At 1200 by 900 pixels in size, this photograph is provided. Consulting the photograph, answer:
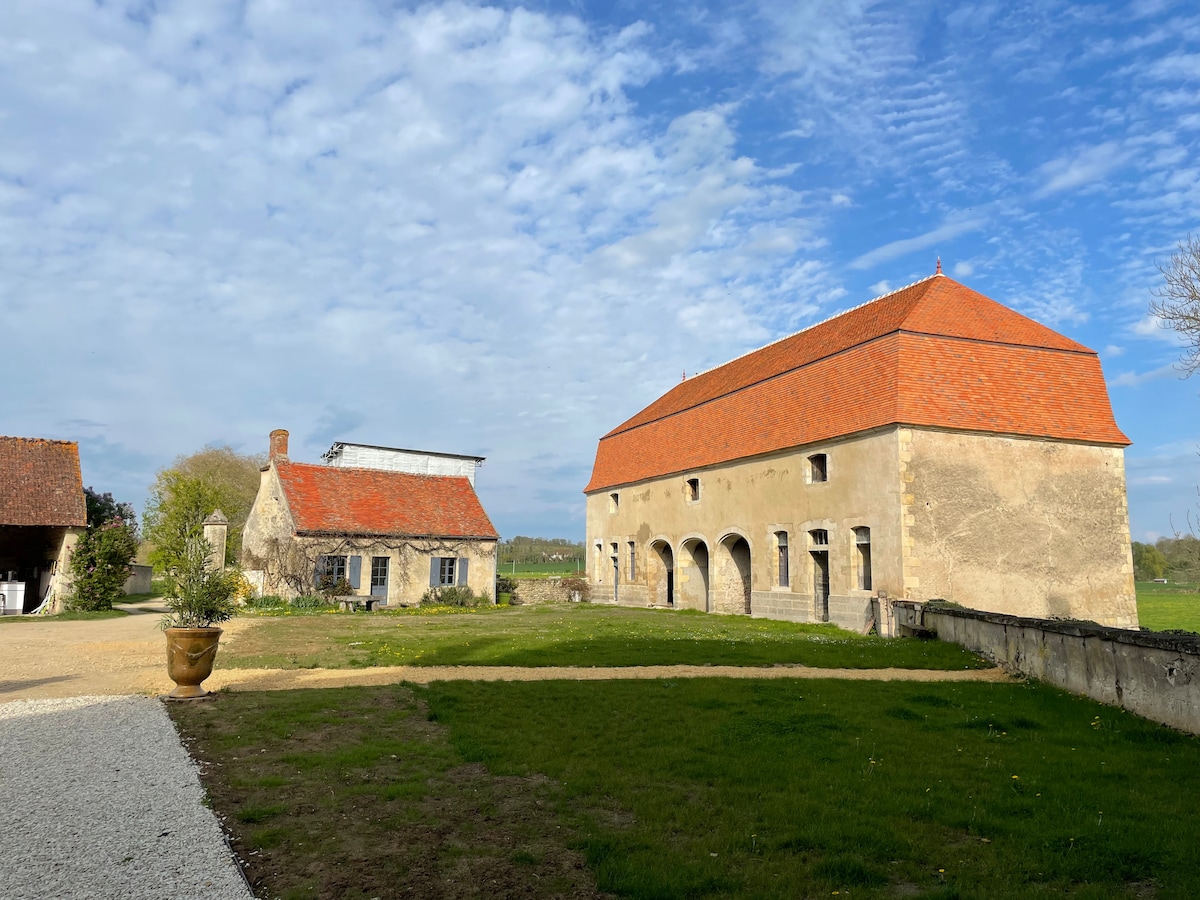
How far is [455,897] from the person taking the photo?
3.94m

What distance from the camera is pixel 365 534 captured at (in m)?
27.2

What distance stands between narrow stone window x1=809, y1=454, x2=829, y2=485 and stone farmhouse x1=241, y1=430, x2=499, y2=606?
13.6m

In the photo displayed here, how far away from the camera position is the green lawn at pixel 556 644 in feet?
41.9

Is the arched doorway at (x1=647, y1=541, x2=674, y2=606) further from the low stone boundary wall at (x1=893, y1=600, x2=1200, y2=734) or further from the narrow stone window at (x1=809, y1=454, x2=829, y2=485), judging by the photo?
→ the low stone boundary wall at (x1=893, y1=600, x2=1200, y2=734)

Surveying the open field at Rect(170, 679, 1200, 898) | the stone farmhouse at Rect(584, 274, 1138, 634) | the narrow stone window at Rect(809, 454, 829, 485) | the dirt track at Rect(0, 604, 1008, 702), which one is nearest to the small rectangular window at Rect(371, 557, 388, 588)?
the stone farmhouse at Rect(584, 274, 1138, 634)

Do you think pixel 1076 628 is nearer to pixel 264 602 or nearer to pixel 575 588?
pixel 264 602

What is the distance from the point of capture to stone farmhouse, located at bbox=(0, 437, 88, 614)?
72.5 ft

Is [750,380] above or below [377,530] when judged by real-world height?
above

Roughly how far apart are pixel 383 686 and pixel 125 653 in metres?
6.77

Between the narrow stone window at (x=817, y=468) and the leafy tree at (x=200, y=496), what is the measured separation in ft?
94.4

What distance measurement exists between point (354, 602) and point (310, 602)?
54.1 inches

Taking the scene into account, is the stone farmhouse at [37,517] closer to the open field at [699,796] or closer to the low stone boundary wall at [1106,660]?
the open field at [699,796]

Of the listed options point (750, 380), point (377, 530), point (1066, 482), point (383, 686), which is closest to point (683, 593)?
point (750, 380)

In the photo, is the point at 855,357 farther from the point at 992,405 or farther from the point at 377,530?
the point at 377,530
